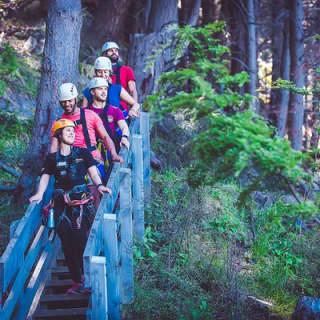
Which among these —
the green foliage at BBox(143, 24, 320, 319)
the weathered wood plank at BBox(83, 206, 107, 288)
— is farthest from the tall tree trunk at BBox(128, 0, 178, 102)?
the weathered wood plank at BBox(83, 206, 107, 288)

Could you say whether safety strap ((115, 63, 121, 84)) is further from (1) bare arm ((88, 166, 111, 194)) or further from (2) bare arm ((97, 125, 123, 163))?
(1) bare arm ((88, 166, 111, 194))

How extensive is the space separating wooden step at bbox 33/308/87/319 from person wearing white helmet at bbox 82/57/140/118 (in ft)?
9.37

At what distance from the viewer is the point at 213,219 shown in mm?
9398

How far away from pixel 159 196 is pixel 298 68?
23.3ft

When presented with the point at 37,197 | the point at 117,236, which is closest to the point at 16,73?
the point at 37,197

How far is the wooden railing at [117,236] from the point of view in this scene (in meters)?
5.24

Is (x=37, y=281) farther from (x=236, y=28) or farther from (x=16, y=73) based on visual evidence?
(x=236, y=28)

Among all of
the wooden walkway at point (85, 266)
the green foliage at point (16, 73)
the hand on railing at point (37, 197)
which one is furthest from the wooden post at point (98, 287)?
the green foliage at point (16, 73)

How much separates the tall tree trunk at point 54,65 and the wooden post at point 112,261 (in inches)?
149

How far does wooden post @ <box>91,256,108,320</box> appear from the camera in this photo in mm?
5172

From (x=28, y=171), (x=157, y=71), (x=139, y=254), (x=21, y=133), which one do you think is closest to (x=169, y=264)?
(x=139, y=254)

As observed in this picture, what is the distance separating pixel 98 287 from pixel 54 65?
195 inches

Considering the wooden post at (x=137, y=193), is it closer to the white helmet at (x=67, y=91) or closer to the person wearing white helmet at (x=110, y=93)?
the person wearing white helmet at (x=110, y=93)

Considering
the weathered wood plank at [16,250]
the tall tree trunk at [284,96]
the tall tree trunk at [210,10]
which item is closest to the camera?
the weathered wood plank at [16,250]
